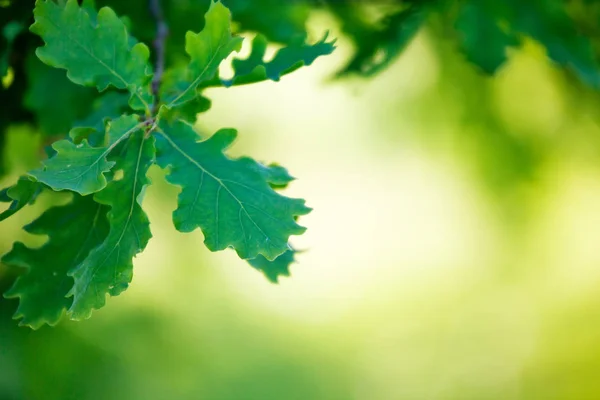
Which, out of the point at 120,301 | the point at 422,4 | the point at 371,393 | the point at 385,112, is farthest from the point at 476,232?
the point at 422,4

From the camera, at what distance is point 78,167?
928mm

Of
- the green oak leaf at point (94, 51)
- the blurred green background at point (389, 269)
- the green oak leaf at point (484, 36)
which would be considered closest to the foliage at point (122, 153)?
the green oak leaf at point (94, 51)

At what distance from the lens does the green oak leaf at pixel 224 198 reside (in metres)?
0.97

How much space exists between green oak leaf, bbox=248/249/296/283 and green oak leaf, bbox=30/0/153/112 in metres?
0.34

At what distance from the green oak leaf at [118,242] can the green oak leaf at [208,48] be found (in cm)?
12

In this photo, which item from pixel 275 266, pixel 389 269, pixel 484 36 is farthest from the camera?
pixel 389 269

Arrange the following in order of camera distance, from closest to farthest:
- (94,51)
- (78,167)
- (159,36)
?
(78,167), (94,51), (159,36)

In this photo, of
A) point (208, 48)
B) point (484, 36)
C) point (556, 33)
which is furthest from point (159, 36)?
point (556, 33)

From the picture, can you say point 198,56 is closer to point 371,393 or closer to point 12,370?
point 12,370

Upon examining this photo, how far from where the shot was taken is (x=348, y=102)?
381cm

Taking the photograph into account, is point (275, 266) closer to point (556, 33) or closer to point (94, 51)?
point (94, 51)

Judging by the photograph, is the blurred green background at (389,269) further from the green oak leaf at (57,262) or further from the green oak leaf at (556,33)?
the green oak leaf at (57,262)

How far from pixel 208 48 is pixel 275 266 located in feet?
1.38

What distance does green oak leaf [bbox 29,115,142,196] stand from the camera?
0.89 meters
